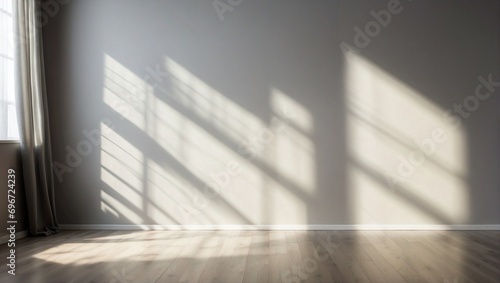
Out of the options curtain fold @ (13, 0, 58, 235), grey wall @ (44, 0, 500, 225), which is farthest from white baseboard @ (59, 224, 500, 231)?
curtain fold @ (13, 0, 58, 235)

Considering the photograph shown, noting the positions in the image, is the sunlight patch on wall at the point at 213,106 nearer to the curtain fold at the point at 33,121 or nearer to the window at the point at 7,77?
the curtain fold at the point at 33,121

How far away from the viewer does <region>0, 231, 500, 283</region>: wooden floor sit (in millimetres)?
3043

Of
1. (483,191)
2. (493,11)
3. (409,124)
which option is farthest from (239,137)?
(493,11)

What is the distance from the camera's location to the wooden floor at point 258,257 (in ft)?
9.98

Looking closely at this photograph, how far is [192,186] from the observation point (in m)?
4.82

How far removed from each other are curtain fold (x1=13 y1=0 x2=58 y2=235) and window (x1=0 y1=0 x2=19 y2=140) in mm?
89

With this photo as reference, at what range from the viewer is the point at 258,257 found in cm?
358

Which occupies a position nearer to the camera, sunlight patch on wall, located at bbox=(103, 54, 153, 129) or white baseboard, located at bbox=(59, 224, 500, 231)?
white baseboard, located at bbox=(59, 224, 500, 231)

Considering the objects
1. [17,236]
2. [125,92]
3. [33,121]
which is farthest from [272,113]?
[17,236]

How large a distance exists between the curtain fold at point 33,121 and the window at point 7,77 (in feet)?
0.29

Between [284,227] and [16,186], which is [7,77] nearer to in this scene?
[16,186]

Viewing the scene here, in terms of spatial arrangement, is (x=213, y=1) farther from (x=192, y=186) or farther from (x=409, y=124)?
(x=409, y=124)

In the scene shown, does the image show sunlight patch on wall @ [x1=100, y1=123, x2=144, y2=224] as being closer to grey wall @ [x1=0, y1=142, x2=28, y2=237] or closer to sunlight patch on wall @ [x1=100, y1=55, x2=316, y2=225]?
sunlight patch on wall @ [x1=100, y1=55, x2=316, y2=225]

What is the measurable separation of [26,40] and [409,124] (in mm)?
3816
